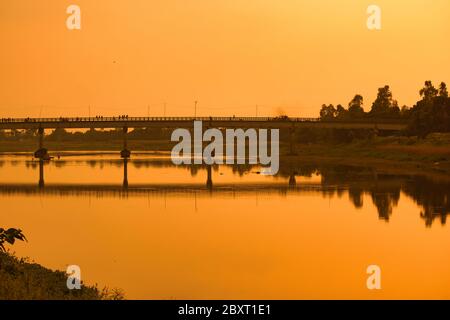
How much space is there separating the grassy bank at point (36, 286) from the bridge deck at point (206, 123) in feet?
393

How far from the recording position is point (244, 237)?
3947cm

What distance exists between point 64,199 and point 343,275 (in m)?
37.6

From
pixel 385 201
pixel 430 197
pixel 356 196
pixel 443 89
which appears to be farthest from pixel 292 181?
pixel 443 89

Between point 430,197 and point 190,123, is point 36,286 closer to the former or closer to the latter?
point 430,197

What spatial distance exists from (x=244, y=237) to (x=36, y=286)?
1777 centimetres

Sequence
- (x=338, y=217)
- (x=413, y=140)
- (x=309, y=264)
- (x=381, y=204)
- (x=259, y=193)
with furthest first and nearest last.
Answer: (x=413, y=140) → (x=259, y=193) → (x=381, y=204) → (x=338, y=217) → (x=309, y=264)

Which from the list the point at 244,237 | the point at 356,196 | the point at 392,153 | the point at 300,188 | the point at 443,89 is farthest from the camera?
the point at 443,89

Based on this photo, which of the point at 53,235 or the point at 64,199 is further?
the point at 64,199

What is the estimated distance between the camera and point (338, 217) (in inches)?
1881

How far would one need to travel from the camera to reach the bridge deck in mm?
146750

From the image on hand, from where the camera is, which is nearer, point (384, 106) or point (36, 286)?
point (36, 286)

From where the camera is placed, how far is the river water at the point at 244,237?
2814 centimetres
